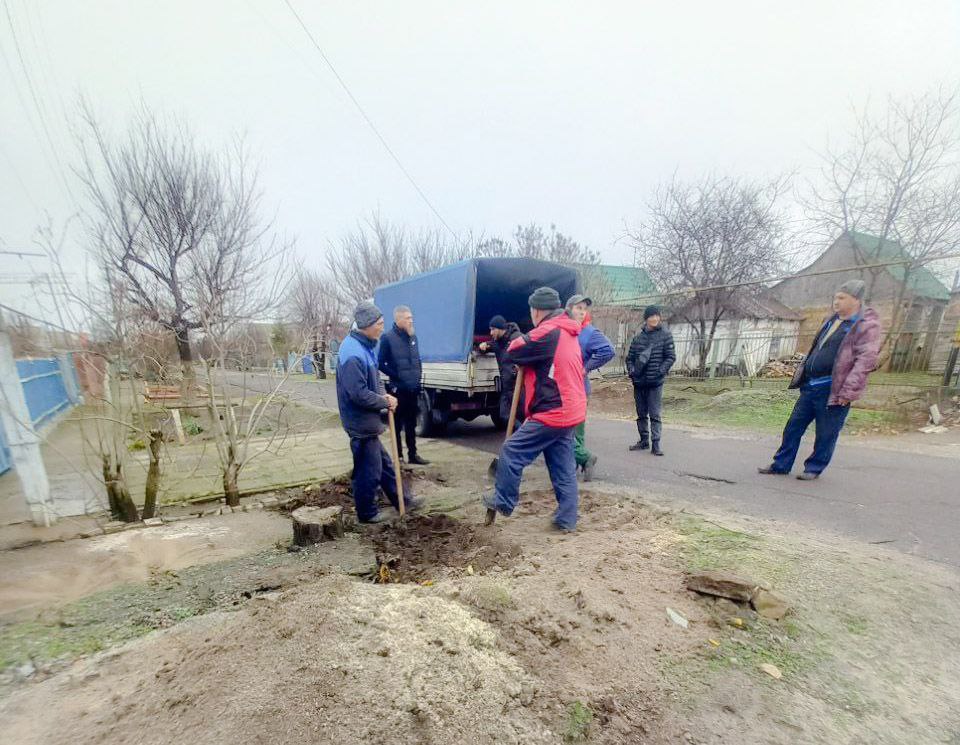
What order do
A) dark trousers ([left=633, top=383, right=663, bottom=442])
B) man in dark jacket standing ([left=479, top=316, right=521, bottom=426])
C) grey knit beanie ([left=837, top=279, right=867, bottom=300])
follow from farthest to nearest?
1. dark trousers ([left=633, top=383, right=663, bottom=442])
2. man in dark jacket standing ([left=479, top=316, right=521, bottom=426])
3. grey knit beanie ([left=837, top=279, right=867, bottom=300])

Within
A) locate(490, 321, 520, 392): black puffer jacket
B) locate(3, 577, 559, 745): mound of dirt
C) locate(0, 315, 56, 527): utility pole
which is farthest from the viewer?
locate(490, 321, 520, 392): black puffer jacket

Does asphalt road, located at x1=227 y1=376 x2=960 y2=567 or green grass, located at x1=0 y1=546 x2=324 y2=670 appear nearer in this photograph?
green grass, located at x1=0 y1=546 x2=324 y2=670

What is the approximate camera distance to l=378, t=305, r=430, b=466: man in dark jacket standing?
523 cm

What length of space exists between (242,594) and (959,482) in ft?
20.8

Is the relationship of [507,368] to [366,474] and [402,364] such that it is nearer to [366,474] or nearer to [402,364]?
[402,364]

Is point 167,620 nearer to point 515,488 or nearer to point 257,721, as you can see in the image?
point 257,721

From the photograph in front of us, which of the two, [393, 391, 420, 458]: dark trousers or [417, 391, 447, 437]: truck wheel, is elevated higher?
[393, 391, 420, 458]: dark trousers

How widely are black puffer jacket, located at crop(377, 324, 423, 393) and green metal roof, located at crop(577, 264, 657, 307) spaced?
6411mm

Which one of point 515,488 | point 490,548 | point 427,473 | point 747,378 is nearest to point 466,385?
point 427,473

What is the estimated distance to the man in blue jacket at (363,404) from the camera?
3.45 meters

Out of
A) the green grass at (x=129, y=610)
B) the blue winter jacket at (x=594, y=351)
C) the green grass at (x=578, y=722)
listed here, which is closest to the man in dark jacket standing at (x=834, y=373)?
the blue winter jacket at (x=594, y=351)

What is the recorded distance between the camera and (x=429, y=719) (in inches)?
58.8

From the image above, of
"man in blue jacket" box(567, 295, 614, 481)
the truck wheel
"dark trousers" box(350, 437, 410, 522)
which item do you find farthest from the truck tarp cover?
"dark trousers" box(350, 437, 410, 522)

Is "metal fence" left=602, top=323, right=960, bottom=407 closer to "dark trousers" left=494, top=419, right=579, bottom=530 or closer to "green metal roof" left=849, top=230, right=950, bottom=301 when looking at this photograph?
"green metal roof" left=849, top=230, right=950, bottom=301
